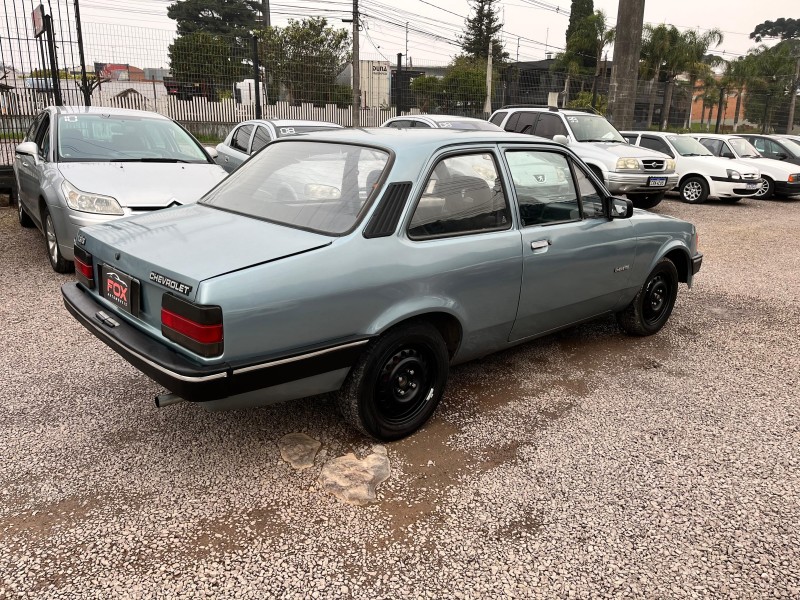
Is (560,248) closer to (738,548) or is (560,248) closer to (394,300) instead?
(394,300)

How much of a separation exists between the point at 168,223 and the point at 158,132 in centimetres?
405

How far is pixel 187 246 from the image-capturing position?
9.21 feet

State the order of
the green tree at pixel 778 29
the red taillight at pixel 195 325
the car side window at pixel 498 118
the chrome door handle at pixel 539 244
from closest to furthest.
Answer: the red taillight at pixel 195 325, the chrome door handle at pixel 539 244, the car side window at pixel 498 118, the green tree at pixel 778 29

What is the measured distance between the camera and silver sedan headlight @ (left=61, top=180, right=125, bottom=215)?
205 inches

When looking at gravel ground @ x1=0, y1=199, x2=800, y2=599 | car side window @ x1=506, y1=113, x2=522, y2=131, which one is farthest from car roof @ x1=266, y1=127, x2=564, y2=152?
car side window @ x1=506, y1=113, x2=522, y2=131

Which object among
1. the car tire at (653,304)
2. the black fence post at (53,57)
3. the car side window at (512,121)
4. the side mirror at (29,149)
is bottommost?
the car tire at (653,304)

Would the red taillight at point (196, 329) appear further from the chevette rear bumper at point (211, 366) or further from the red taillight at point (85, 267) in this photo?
the red taillight at point (85, 267)

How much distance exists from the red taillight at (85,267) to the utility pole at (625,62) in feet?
53.5

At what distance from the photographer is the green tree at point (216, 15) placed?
6209 cm

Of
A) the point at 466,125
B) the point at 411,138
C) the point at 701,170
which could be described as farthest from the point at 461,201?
the point at 701,170

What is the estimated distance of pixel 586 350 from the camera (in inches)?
183

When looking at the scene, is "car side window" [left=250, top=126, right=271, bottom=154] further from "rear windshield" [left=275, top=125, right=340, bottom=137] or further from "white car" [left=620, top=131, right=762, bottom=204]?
"white car" [left=620, top=131, right=762, bottom=204]

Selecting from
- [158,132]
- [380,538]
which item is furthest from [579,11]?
[380,538]

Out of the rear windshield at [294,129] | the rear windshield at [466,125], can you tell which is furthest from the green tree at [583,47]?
the rear windshield at [294,129]
